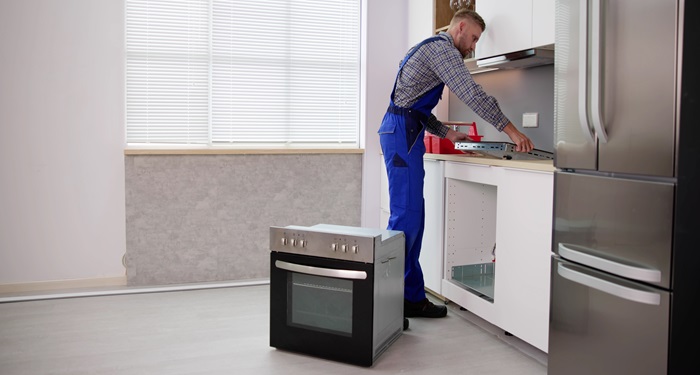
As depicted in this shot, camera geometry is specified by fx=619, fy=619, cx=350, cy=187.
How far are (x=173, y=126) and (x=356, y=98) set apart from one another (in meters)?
1.24

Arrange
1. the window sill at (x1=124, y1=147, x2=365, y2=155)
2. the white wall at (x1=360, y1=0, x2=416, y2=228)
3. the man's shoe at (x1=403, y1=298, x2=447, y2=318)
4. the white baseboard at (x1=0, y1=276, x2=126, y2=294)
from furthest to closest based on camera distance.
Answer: the white wall at (x1=360, y1=0, x2=416, y2=228) < the window sill at (x1=124, y1=147, x2=365, y2=155) < the white baseboard at (x1=0, y1=276, x2=126, y2=294) < the man's shoe at (x1=403, y1=298, x2=447, y2=318)

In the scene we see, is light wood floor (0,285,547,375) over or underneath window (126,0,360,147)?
underneath

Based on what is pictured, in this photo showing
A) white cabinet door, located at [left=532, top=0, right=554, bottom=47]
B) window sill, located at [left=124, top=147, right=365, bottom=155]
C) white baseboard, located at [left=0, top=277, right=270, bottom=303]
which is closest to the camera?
white cabinet door, located at [left=532, top=0, right=554, bottom=47]

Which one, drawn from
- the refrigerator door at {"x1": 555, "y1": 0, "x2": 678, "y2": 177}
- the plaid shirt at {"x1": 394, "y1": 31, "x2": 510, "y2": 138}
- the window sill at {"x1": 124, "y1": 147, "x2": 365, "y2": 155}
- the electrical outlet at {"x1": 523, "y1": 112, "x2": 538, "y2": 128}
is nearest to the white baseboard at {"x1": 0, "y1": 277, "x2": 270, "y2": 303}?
the window sill at {"x1": 124, "y1": 147, "x2": 365, "y2": 155}

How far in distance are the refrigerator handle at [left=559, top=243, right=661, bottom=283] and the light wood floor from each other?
0.71m

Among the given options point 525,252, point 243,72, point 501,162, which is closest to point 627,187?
point 525,252

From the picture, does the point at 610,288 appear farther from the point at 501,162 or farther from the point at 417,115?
the point at 417,115

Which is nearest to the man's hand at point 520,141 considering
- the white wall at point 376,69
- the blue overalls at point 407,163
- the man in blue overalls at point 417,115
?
the man in blue overalls at point 417,115

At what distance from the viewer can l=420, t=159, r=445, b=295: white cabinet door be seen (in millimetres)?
3309

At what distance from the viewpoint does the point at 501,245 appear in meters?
2.80

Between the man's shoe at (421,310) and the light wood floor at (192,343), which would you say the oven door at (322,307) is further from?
the man's shoe at (421,310)

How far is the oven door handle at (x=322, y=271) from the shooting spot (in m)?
2.48

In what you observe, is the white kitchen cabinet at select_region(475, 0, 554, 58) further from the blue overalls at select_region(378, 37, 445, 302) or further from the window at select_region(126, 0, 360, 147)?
the window at select_region(126, 0, 360, 147)

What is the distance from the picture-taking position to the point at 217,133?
13.0 feet
